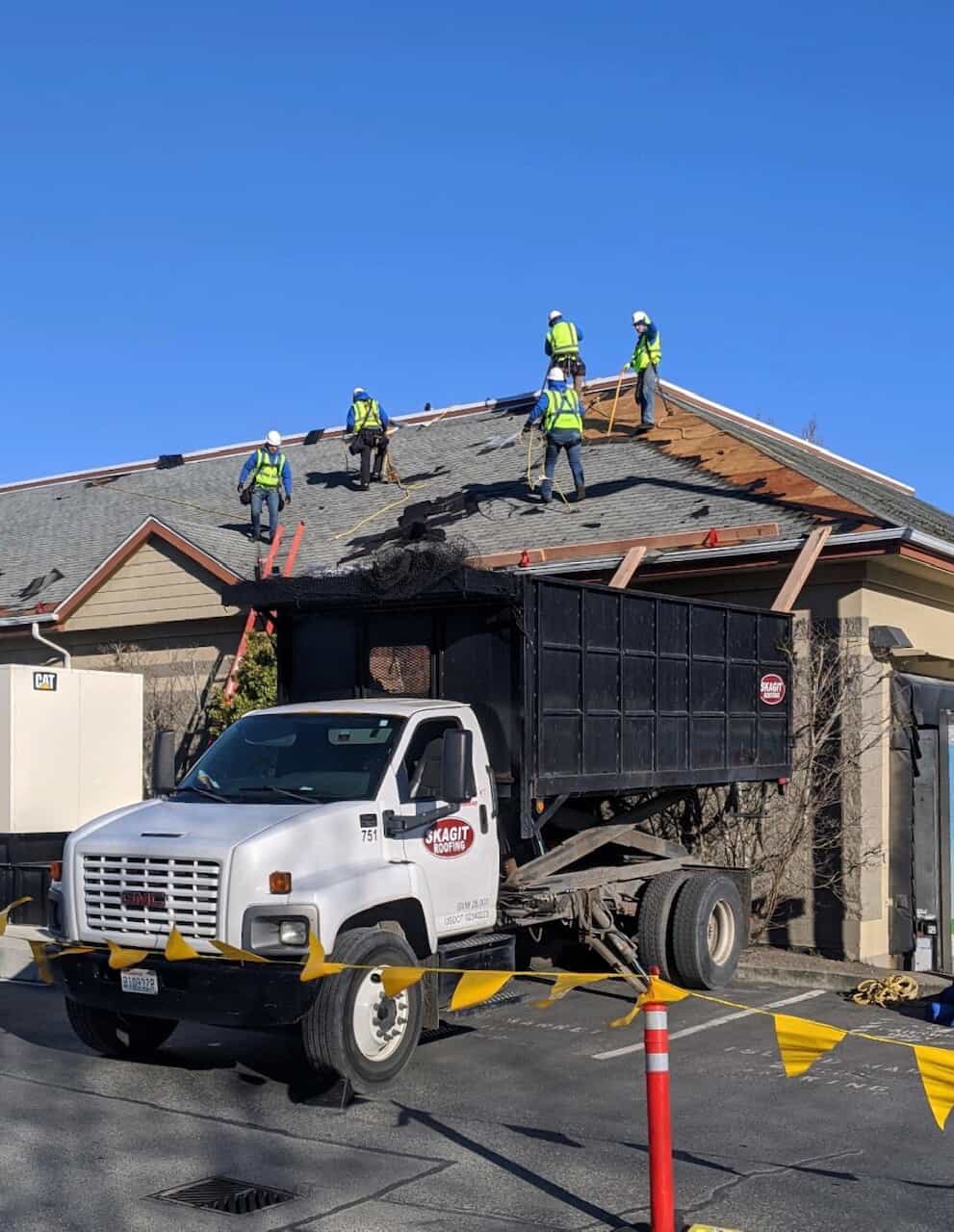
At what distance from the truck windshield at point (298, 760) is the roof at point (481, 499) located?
19.2 ft

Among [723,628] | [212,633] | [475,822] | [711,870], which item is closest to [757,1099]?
[475,822]

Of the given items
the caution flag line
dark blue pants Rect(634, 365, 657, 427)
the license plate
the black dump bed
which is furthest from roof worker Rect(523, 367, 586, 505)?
the license plate

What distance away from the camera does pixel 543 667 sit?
420 inches

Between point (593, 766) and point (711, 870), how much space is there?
233 centimetres

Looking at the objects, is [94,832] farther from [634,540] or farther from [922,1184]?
[634,540]

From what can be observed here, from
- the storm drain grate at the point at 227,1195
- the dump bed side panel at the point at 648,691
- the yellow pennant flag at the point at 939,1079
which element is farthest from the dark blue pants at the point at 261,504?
the yellow pennant flag at the point at 939,1079

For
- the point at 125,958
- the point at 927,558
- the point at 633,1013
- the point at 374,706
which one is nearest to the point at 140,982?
the point at 125,958

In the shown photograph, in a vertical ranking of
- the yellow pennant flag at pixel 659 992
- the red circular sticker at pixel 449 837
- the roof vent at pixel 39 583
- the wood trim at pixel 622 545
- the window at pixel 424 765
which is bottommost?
the yellow pennant flag at pixel 659 992

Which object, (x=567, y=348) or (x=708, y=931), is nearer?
(x=708, y=931)

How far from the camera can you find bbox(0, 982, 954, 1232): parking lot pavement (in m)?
6.52

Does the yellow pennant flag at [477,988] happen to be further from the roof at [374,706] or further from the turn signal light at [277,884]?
the roof at [374,706]

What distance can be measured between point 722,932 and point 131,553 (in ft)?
36.8

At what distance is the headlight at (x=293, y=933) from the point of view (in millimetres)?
8539

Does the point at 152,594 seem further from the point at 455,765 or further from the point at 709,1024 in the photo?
the point at 455,765
